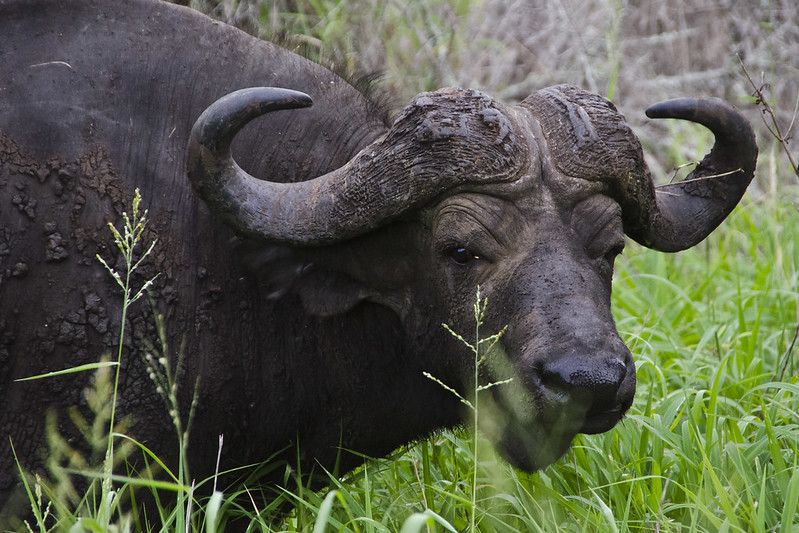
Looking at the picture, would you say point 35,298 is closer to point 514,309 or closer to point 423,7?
point 514,309

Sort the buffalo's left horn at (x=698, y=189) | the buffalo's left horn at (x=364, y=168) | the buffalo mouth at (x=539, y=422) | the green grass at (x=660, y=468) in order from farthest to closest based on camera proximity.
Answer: the buffalo's left horn at (x=698, y=189), the green grass at (x=660, y=468), the buffalo's left horn at (x=364, y=168), the buffalo mouth at (x=539, y=422)

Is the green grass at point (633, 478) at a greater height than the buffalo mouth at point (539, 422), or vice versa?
the buffalo mouth at point (539, 422)

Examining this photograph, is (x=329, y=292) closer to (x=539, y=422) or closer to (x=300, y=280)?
(x=300, y=280)

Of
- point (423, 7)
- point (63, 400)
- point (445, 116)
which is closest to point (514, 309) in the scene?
point (445, 116)

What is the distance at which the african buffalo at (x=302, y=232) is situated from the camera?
3420 mm

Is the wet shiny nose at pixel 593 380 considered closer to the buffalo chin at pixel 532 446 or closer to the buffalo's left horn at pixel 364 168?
the buffalo chin at pixel 532 446

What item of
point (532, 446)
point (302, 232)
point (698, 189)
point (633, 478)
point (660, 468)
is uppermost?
point (698, 189)

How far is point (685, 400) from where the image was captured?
173 inches

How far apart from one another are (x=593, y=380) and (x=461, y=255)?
722mm

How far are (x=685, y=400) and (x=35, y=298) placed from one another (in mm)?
2807

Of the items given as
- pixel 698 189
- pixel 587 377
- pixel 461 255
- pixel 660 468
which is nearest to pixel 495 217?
pixel 461 255

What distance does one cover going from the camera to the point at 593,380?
3.11 metres

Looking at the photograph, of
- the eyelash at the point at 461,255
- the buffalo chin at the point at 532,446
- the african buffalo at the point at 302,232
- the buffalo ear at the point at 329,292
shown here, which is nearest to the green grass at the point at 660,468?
the buffalo chin at the point at 532,446

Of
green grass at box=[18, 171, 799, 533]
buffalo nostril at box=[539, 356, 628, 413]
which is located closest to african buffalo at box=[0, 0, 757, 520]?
buffalo nostril at box=[539, 356, 628, 413]
